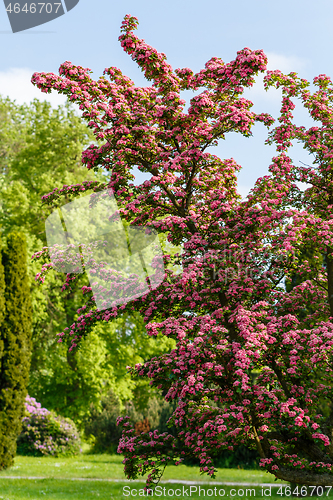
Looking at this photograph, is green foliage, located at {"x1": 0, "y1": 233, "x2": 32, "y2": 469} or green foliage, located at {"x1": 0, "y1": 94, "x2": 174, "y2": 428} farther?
green foliage, located at {"x1": 0, "y1": 94, "x2": 174, "y2": 428}

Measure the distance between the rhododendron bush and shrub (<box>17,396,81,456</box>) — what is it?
480 inches

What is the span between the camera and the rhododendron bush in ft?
16.8

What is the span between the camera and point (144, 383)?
21.0 meters

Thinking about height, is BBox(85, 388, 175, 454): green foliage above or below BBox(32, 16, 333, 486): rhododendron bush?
below

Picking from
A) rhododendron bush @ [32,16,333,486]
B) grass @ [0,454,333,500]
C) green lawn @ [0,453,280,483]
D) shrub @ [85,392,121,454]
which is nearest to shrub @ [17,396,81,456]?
green lawn @ [0,453,280,483]

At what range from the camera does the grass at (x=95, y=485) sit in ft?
29.7

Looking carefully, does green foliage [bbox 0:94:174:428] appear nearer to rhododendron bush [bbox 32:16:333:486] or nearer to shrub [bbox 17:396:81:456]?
shrub [bbox 17:396:81:456]

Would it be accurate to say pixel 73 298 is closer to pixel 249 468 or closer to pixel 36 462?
pixel 36 462

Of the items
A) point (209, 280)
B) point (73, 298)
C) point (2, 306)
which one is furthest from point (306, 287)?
point (73, 298)

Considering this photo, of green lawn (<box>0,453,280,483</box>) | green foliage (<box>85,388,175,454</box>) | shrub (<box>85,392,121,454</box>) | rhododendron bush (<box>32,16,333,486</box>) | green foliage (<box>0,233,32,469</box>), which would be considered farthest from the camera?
shrub (<box>85,392,121,454</box>)

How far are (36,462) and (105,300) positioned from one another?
36.2 feet

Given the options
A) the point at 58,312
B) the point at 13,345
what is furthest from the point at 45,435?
the point at 13,345

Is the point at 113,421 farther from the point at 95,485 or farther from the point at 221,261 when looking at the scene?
the point at 221,261

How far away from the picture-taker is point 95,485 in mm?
10539
